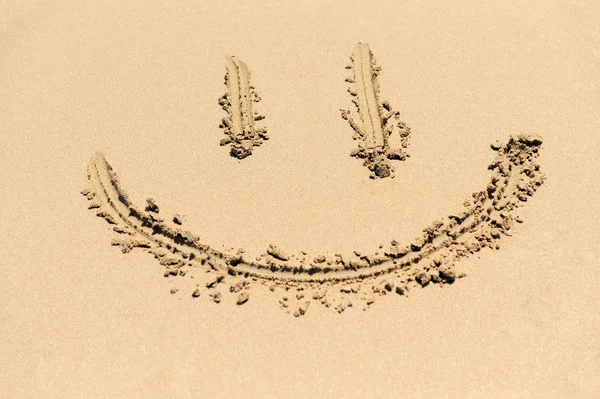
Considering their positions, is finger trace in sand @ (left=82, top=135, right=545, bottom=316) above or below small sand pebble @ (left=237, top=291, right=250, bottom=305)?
above

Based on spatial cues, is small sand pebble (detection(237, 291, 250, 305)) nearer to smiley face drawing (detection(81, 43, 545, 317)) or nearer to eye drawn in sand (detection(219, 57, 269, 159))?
smiley face drawing (detection(81, 43, 545, 317))

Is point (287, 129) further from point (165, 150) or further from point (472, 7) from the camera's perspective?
point (472, 7)

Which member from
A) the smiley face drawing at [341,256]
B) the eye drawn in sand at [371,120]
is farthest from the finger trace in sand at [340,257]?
the eye drawn in sand at [371,120]

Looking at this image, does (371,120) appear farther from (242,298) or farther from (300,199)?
(242,298)

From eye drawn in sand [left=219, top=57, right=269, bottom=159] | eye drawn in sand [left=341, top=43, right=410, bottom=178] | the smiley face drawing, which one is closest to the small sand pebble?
the smiley face drawing

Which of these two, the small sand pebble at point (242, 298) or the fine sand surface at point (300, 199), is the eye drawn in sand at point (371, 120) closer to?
the fine sand surface at point (300, 199)

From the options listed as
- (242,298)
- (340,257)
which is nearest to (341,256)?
(340,257)
